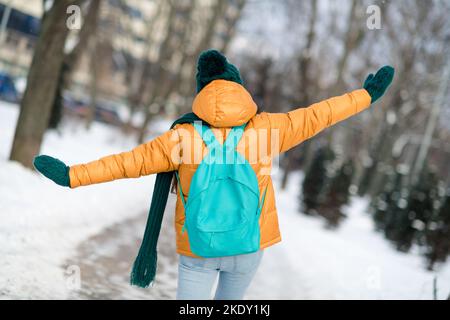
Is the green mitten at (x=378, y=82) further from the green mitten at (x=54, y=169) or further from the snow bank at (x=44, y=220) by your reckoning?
the snow bank at (x=44, y=220)

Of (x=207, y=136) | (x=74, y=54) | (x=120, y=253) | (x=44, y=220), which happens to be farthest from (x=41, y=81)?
(x=74, y=54)

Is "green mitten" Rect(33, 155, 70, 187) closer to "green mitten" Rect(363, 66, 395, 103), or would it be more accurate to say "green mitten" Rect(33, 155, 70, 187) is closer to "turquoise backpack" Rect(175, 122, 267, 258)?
"turquoise backpack" Rect(175, 122, 267, 258)

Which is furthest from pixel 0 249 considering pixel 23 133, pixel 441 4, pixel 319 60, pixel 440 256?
pixel 319 60

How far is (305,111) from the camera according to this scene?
3191mm

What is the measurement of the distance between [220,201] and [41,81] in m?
Answer: 7.58

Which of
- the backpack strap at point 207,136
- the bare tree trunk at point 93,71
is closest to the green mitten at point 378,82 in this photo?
the backpack strap at point 207,136

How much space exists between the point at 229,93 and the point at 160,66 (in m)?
22.1

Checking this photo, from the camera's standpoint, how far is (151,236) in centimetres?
360

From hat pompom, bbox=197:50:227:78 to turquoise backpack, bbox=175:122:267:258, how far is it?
0.37 meters

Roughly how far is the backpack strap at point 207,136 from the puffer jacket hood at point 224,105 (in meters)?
0.05

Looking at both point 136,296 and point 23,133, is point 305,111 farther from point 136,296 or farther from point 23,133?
point 23,133

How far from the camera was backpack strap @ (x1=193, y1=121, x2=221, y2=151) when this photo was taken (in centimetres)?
294

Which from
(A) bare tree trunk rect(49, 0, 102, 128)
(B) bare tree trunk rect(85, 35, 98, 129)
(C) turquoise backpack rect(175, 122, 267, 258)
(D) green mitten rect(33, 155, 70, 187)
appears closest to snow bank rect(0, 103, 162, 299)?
(D) green mitten rect(33, 155, 70, 187)
